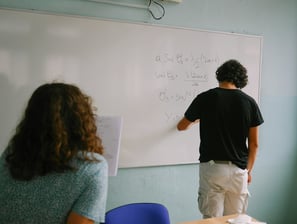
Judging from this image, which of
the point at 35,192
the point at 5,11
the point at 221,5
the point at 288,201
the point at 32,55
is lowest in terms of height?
the point at 288,201

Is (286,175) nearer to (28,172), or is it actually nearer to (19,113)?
(19,113)

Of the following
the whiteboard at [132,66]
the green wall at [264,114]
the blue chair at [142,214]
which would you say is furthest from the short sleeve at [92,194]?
the green wall at [264,114]

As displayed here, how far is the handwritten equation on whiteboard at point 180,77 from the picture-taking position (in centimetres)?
266

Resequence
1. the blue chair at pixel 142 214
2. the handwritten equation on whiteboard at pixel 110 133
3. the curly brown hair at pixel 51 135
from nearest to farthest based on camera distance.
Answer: the curly brown hair at pixel 51 135 → the blue chair at pixel 142 214 → the handwritten equation on whiteboard at pixel 110 133

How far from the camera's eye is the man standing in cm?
221

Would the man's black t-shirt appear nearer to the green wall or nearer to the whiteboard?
the whiteboard

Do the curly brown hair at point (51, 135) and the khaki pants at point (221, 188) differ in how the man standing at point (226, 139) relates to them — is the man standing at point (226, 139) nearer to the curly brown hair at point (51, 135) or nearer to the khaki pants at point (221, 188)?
the khaki pants at point (221, 188)

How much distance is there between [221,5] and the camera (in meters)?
2.89

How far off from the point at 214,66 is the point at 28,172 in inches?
83.9

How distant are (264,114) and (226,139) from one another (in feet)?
3.67

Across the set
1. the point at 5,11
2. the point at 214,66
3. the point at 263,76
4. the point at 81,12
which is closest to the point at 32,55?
the point at 5,11

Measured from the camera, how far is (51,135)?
1.09 metres

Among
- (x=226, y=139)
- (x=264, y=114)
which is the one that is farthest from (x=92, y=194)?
(x=264, y=114)

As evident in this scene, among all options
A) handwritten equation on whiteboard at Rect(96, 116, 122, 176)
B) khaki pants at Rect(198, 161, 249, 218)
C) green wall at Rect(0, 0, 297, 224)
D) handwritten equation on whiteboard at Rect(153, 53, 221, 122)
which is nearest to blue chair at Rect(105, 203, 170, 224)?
handwritten equation on whiteboard at Rect(96, 116, 122, 176)
